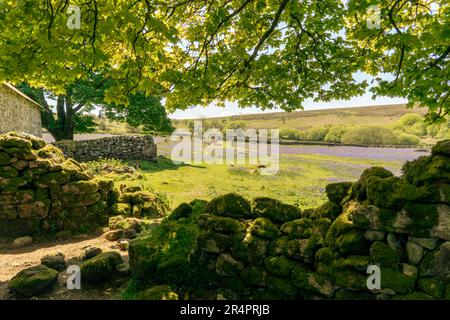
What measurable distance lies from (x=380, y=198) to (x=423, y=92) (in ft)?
23.2

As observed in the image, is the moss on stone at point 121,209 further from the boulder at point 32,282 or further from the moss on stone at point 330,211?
the moss on stone at point 330,211

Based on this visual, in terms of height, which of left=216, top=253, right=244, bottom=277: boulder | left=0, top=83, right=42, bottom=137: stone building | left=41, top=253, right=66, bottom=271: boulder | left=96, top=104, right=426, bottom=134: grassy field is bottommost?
left=41, top=253, right=66, bottom=271: boulder

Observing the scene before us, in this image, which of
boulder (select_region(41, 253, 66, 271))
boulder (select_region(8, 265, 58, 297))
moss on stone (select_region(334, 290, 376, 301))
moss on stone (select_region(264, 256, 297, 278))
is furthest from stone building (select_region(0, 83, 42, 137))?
moss on stone (select_region(334, 290, 376, 301))

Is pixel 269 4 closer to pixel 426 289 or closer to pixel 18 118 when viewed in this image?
pixel 426 289

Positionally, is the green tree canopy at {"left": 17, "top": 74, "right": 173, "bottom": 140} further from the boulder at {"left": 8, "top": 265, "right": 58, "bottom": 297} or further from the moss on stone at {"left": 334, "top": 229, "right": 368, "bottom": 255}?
the moss on stone at {"left": 334, "top": 229, "right": 368, "bottom": 255}

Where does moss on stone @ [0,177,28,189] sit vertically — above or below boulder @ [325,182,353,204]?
below

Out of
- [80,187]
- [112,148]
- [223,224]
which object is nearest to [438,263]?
[223,224]

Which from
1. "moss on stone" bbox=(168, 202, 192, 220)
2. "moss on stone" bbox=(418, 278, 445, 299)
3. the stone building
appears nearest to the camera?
"moss on stone" bbox=(418, 278, 445, 299)

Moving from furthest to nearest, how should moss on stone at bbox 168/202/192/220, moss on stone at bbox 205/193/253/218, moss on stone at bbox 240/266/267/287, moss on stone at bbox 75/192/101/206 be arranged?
moss on stone at bbox 75/192/101/206 < moss on stone at bbox 168/202/192/220 < moss on stone at bbox 205/193/253/218 < moss on stone at bbox 240/266/267/287

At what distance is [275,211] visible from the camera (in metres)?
6.99

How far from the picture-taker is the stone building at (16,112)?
57.4 ft

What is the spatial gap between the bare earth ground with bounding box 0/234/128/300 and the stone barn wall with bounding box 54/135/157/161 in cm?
1679

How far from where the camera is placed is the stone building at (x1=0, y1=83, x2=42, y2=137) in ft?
57.4

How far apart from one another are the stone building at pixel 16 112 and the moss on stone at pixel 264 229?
1729 cm
